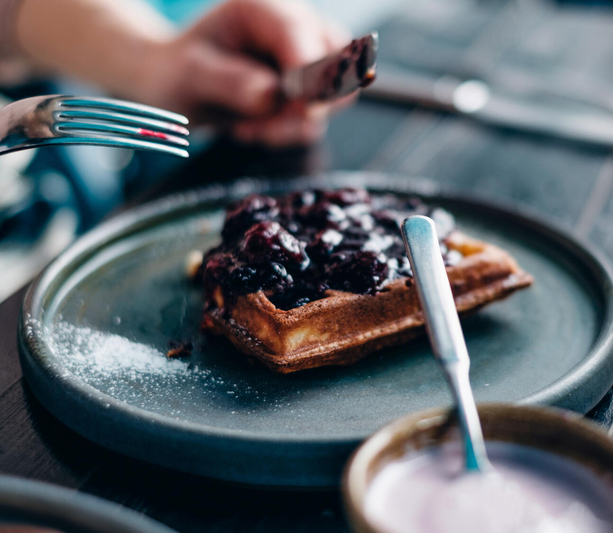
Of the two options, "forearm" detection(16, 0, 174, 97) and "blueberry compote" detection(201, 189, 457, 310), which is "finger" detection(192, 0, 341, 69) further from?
"blueberry compote" detection(201, 189, 457, 310)

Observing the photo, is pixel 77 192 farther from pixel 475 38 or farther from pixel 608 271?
pixel 608 271

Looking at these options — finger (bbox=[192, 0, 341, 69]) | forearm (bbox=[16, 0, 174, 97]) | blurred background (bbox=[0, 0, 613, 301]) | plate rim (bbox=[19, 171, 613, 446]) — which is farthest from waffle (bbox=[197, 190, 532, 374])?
forearm (bbox=[16, 0, 174, 97])

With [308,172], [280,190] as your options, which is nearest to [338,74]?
[280,190]

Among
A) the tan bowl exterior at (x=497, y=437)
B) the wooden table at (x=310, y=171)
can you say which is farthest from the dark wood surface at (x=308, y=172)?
the tan bowl exterior at (x=497, y=437)

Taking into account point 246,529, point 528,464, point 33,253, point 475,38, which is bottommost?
point 33,253

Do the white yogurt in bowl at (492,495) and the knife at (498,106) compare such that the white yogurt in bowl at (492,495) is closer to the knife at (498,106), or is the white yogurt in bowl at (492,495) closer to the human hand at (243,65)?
the human hand at (243,65)

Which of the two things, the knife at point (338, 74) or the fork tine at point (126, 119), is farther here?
the knife at point (338, 74)

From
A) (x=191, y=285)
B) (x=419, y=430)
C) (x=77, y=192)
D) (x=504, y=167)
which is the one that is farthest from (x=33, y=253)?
(x=419, y=430)
